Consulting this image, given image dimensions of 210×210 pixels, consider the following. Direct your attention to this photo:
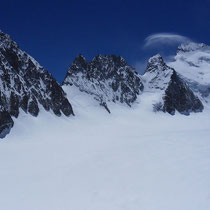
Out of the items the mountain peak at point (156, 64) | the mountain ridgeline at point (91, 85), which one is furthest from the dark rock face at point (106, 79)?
the mountain peak at point (156, 64)

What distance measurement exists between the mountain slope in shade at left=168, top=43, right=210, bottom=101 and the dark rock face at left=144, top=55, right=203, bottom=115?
66.6ft

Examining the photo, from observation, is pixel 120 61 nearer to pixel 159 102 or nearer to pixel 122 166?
pixel 159 102

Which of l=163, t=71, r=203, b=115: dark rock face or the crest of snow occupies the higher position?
the crest of snow

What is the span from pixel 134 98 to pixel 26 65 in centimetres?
4557

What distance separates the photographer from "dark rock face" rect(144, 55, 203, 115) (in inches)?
3567

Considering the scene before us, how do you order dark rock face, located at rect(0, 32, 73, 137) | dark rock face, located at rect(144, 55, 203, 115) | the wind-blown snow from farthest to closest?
dark rock face, located at rect(144, 55, 203, 115) → dark rock face, located at rect(0, 32, 73, 137) → the wind-blown snow

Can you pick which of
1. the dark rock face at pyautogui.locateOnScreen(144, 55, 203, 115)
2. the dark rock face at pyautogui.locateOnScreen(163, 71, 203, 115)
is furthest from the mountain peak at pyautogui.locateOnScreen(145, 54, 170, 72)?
the dark rock face at pyautogui.locateOnScreen(163, 71, 203, 115)

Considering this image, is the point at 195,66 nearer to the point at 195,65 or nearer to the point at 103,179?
the point at 195,65

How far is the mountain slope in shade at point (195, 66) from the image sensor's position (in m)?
122

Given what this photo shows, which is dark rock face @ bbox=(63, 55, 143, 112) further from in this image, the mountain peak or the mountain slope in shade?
the mountain slope in shade

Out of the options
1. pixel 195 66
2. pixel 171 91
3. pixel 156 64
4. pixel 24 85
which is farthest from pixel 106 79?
pixel 195 66

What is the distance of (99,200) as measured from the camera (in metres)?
12.4

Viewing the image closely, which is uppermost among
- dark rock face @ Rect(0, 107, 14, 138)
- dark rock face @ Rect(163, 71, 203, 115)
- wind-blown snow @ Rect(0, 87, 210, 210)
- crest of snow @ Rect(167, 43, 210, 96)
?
crest of snow @ Rect(167, 43, 210, 96)

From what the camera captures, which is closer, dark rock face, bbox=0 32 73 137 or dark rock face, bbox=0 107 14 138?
dark rock face, bbox=0 107 14 138
